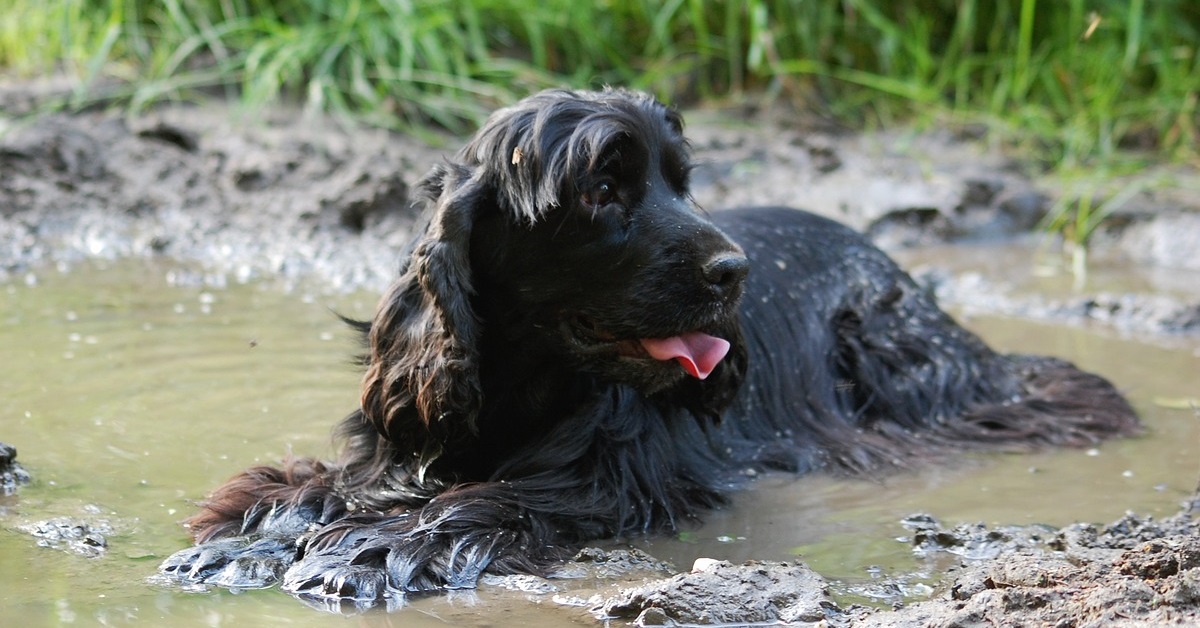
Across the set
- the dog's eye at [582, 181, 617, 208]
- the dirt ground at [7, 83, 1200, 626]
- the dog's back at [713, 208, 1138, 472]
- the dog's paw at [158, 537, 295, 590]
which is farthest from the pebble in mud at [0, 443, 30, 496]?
the dirt ground at [7, 83, 1200, 626]

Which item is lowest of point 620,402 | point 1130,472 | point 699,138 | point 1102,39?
point 1130,472

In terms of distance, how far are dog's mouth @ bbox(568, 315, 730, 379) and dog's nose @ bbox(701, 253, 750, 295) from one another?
145mm

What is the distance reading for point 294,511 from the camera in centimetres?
386

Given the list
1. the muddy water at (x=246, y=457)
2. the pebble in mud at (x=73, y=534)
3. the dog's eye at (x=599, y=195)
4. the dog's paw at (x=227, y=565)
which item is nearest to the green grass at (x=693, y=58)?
the muddy water at (x=246, y=457)

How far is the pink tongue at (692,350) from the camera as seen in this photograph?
3826 millimetres

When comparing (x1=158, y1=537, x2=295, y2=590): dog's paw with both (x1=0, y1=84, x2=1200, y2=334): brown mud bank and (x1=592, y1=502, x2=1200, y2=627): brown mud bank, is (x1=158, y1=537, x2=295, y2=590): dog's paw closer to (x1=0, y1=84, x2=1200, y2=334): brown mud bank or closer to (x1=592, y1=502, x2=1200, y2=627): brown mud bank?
(x1=592, y1=502, x2=1200, y2=627): brown mud bank

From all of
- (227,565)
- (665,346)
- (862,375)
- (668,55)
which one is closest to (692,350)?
(665,346)

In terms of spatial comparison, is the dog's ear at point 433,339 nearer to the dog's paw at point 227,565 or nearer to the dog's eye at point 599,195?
the dog's eye at point 599,195

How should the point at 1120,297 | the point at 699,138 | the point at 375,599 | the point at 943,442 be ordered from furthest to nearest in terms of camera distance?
→ the point at 699,138, the point at 1120,297, the point at 943,442, the point at 375,599

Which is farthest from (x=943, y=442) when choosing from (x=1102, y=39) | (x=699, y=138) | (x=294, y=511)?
(x=1102, y=39)

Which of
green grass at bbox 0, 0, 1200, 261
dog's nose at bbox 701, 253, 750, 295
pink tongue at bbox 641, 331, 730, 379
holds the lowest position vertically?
pink tongue at bbox 641, 331, 730, 379

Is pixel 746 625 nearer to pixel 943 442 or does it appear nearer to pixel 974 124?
pixel 943 442

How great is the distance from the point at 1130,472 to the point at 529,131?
2251 mm

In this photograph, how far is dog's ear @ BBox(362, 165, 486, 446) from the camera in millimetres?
3740
